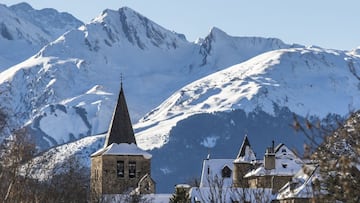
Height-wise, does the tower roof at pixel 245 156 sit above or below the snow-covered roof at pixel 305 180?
above

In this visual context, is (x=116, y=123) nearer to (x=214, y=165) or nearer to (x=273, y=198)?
(x=214, y=165)

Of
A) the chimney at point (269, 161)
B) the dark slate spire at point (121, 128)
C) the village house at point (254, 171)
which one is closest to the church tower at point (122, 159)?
the dark slate spire at point (121, 128)

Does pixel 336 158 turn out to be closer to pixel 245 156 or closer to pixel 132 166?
pixel 132 166

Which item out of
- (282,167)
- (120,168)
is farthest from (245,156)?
(120,168)

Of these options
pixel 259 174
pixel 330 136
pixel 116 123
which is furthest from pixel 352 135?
pixel 116 123

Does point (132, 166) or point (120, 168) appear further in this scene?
point (132, 166)

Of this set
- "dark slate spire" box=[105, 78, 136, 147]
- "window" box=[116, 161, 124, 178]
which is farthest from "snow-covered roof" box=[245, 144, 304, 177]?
"dark slate spire" box=[105, 78, 136, 147]

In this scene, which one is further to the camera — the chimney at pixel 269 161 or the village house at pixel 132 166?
the chimney at pixel 269 161

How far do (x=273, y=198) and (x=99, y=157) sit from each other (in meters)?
30.6

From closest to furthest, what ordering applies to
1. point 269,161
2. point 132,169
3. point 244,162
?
point 269,161, point 132,169, point 244,162

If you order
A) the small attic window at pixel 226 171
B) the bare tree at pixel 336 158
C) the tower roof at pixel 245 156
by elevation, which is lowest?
the bare tree at pixel 336 158

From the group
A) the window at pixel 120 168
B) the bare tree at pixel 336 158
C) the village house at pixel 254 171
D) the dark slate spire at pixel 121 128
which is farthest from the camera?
the dark slate spire at pixel 121 128

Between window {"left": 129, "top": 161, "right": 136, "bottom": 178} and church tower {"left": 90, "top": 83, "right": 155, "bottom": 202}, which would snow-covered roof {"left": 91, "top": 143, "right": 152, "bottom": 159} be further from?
window {"left": 129, "top": 161, "right": 136, "bottom": 178}

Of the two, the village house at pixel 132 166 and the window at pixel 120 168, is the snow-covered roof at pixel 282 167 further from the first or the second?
the window at pixel 120 168
